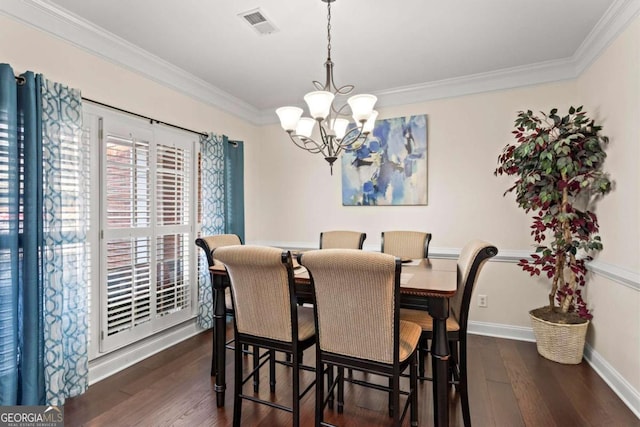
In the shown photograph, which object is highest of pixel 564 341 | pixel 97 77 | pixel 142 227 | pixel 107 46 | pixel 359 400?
pixel 107 46

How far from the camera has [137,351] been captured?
2818 mm

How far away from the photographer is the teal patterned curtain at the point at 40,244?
1923 mm

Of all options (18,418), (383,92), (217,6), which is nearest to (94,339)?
(18,418)

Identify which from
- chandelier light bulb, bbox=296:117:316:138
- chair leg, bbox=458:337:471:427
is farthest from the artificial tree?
chandelier light bulb, bbox=296:117:316:138

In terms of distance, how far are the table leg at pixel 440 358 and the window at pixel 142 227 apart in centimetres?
240

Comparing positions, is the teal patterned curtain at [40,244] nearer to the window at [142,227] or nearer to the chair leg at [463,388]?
the window at [142,227]

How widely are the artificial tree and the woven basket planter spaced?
76mm

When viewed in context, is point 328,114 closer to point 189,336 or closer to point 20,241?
point 20,241

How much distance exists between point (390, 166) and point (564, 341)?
2.21 meters

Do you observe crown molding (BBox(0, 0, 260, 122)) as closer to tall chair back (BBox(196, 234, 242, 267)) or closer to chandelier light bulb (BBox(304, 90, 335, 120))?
tall chair back (BBox(196, 234, 242, 267))

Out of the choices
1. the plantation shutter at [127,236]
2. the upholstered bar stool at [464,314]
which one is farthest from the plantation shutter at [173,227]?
the upholstered bar stool at [464,314]

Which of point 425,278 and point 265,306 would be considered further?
point 425,278

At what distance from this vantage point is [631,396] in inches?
82.9

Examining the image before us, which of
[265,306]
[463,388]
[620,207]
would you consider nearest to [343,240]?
[265,306]
